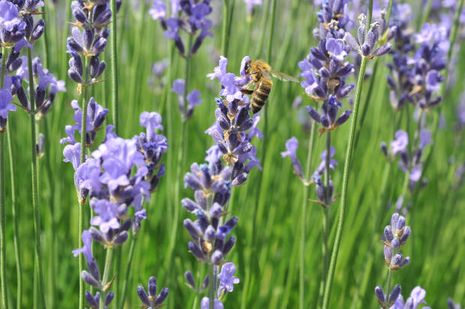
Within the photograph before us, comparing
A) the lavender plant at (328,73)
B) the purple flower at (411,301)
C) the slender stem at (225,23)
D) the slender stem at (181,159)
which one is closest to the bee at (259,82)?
the lavender plant at (328,73)

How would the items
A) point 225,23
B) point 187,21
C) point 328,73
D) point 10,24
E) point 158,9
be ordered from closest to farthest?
point 10,24
point 328,73
point 225,23
point 187,21
point 158,9

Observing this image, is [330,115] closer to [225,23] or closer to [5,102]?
[225,23]

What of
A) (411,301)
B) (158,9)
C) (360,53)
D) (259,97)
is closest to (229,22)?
(158,9)

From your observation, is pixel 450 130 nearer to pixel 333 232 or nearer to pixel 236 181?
pixel 333 232

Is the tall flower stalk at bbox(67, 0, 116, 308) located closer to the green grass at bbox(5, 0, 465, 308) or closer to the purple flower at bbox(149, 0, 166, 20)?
the green grass at bbox(5, 0, 465, 308)

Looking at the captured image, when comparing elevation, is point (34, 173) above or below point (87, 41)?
below

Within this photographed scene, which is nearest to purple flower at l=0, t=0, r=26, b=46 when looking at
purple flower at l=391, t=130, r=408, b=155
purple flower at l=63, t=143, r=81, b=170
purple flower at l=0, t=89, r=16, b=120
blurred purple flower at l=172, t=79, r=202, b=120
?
purple flower at l=0, t=89, r=16, b=120

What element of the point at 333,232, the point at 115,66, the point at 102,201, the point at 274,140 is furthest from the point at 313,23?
the point at 102,201

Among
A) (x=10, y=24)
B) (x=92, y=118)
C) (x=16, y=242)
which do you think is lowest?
(x=16, y=242)
